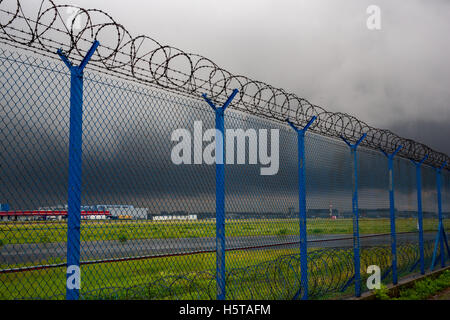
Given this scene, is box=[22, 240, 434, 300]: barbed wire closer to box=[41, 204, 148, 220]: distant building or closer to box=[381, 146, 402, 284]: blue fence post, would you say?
box=[381, 146, 402, 284]: blue fence post

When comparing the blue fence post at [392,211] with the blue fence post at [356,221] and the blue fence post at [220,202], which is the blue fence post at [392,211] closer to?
the blue fence post at [356,221]

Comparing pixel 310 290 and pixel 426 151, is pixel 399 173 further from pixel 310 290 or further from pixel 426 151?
pixel 310 290

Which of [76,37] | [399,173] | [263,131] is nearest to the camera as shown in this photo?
[76,37]

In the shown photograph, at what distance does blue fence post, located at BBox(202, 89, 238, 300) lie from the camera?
493 cm

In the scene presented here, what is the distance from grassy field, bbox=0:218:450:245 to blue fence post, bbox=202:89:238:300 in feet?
0.33

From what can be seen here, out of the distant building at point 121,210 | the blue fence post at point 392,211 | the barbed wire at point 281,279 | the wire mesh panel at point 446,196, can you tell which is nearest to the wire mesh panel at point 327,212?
the barbed wire at point 281,279

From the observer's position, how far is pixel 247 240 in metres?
6.07

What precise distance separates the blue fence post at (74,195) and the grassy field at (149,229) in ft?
0.41

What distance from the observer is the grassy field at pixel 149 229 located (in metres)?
3.44

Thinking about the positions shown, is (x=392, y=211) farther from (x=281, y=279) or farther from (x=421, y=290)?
(x=281, y=279)

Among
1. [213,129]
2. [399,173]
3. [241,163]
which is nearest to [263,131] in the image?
[241,163]

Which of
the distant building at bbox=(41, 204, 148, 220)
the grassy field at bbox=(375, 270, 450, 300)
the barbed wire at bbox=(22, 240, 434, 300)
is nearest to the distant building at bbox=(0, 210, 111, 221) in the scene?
the distant building at bbox=(41, 204, 148, 220)

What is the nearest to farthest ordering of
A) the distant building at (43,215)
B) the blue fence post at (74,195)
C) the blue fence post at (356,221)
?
the distant building at (43,215)
the blue fence post at (74,195)
the blue fence post at (356,221)
